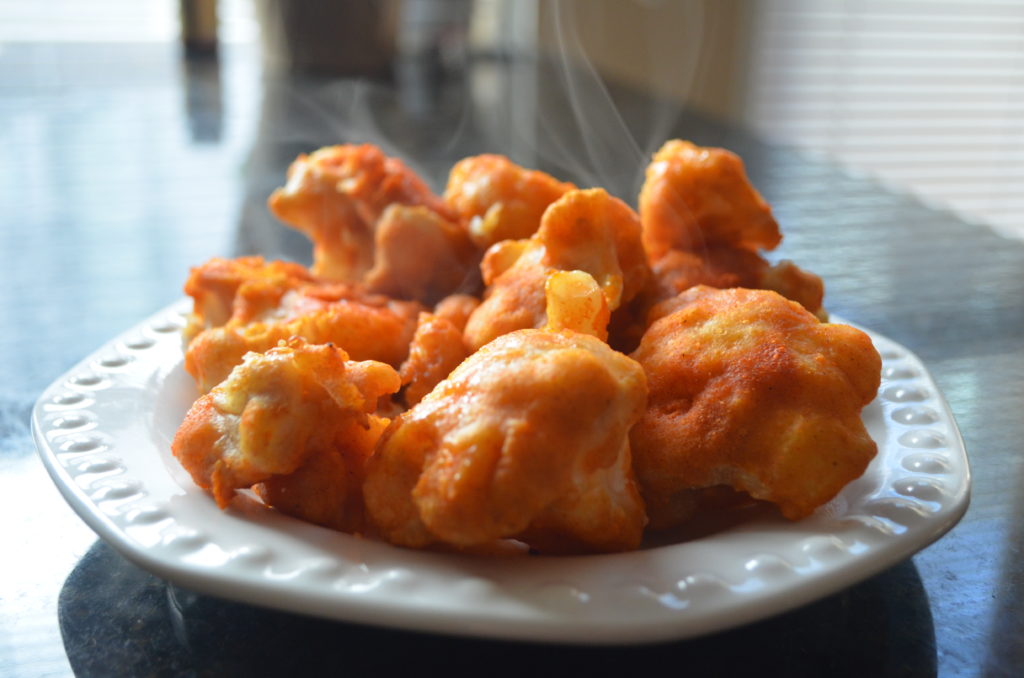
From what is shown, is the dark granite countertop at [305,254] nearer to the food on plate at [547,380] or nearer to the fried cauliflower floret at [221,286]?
the food on plate at [547,380]

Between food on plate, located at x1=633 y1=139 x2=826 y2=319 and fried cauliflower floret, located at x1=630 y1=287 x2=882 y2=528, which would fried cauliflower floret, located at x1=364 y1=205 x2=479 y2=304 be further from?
fried cauliflower floret, located at x1=630 y1=287 x2=882 y2=528

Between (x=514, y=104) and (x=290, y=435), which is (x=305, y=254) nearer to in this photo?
(x=290, y=435)

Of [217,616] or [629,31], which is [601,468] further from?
[629,31]

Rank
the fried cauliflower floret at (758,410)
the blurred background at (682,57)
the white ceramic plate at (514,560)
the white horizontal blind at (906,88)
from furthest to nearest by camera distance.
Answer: the white horizontal blind at (906,88) → the blurred background at (682,57) → the fried cauliflower floret at (758,410) → the white ceramic plate at (514,560)

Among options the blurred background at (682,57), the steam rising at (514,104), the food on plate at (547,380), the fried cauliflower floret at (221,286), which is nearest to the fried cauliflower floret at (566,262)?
the food on plate at (547,380)

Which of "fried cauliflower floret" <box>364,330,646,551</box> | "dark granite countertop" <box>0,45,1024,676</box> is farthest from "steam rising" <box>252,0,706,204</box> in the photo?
"fried cauliflower floret" <box>364,330,646,551</box>

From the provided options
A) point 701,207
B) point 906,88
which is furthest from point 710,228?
point 906,88
